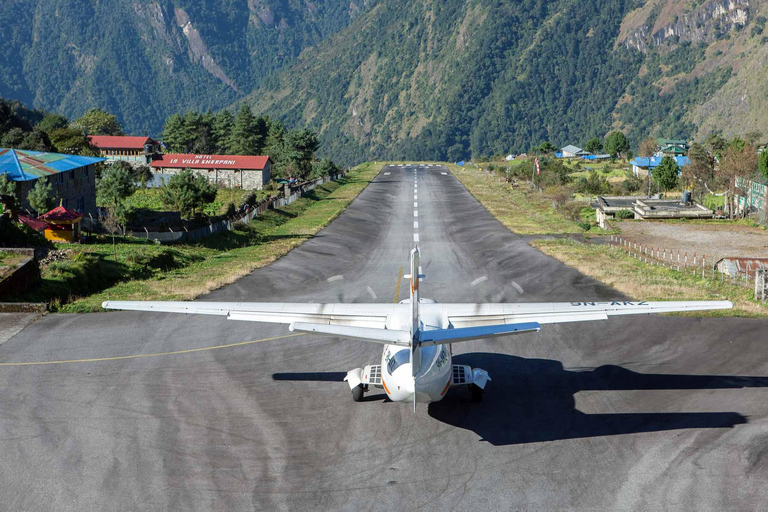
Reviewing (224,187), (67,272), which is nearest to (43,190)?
(67,272)

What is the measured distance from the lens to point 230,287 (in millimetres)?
47156

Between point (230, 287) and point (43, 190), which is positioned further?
point (43, 190)

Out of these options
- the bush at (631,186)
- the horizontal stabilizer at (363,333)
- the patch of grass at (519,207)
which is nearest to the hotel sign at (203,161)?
the patch of grass at (519,207)

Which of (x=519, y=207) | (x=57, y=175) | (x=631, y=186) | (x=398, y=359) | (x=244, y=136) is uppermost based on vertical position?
(x=244, y=136)

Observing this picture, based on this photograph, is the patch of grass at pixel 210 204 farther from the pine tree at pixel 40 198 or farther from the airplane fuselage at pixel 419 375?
the airplane fuselage at pixel 419 375

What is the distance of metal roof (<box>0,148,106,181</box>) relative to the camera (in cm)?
6257

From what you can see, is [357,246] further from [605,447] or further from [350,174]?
[350,174]

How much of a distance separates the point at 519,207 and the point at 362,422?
2972 inches

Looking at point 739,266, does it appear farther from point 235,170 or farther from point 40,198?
point 235,170

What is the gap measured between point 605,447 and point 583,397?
4598 mm

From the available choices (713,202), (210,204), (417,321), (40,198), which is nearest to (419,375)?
(417,321)

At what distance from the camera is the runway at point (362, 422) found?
69.4 feet

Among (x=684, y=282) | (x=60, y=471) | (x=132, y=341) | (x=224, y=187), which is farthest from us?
(x=224, y=187)

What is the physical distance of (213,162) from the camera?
401 feet
